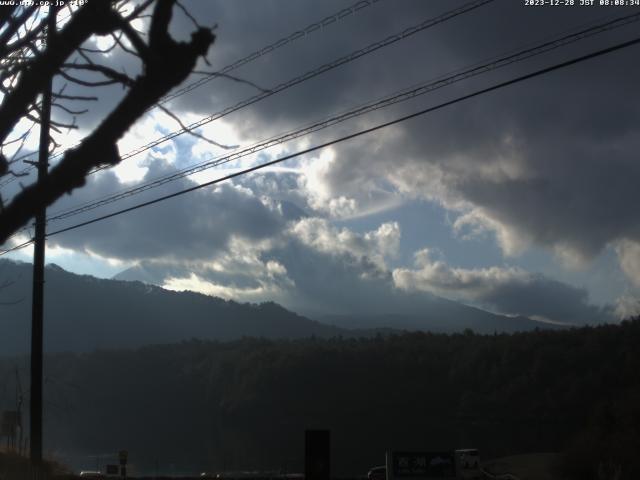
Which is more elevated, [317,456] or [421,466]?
[317,456]

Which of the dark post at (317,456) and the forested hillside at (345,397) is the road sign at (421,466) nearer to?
the dark post at (317,456)

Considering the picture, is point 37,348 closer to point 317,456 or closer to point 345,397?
point 317,456

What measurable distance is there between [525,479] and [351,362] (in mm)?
81570

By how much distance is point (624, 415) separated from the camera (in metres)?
47.2

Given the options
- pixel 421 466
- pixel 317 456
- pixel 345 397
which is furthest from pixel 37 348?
pixel 345 397

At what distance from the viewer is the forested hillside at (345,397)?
72938mm

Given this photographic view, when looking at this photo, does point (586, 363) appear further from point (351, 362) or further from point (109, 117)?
point (109, 117)

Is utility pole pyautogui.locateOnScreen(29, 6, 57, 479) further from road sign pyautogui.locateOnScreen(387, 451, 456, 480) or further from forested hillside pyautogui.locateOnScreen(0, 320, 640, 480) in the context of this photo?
forested hillside pyautogui.locateOnScreen(0, 320, 640, 480)

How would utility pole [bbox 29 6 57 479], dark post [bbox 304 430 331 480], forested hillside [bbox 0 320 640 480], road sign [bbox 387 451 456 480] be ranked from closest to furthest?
dark post [bbox 304 430 331 480], utility pole [bbox 29 6 57 479], road sign [bbox 387 451 456 480], forested hillside [bbox 0 320 640 480]

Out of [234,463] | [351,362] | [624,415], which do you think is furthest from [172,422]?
[624,415]

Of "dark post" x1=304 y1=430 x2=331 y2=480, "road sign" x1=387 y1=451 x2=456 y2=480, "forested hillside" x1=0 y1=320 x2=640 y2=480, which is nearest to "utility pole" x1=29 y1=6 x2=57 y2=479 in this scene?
"road sign" x1=387 y1=451 x2=456 y2=480

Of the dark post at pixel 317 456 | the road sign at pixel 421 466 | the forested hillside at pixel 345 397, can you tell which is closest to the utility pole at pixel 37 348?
the road sign at pixel 421 466

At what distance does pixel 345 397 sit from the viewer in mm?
112500

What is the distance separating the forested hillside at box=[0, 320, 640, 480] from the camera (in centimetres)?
7294
